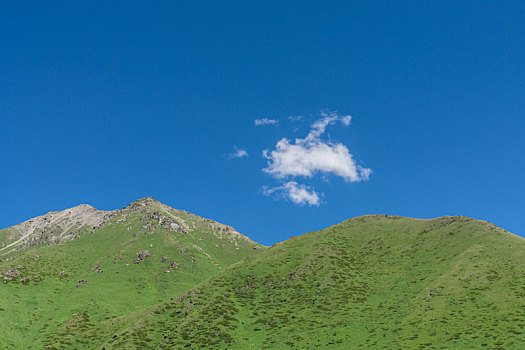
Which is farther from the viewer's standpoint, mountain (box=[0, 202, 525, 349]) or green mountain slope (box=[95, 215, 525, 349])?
mountain (box=[0, 202, 525, 349])

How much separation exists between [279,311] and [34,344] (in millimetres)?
88040

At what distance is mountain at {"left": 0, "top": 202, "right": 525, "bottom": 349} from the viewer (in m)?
78.8

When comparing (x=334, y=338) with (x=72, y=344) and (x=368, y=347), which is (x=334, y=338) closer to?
(x=368, y=347)

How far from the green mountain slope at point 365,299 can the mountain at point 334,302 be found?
0.36 m

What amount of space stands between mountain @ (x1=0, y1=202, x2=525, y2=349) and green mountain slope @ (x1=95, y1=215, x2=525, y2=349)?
1.19 ft

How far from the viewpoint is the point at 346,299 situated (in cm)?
10656

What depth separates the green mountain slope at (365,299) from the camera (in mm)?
76250

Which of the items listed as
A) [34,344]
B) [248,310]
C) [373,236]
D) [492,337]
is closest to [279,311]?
[248,310]

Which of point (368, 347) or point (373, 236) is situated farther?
point (373, 236)

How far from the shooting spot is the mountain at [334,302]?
258 ft

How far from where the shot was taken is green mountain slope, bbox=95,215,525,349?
76.2 meters

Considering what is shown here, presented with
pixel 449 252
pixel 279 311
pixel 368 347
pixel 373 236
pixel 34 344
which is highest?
pixel 373 236

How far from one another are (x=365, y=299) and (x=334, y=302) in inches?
372

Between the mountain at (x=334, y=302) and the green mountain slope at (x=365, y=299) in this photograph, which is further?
the mountain at (x=334, y=302)
